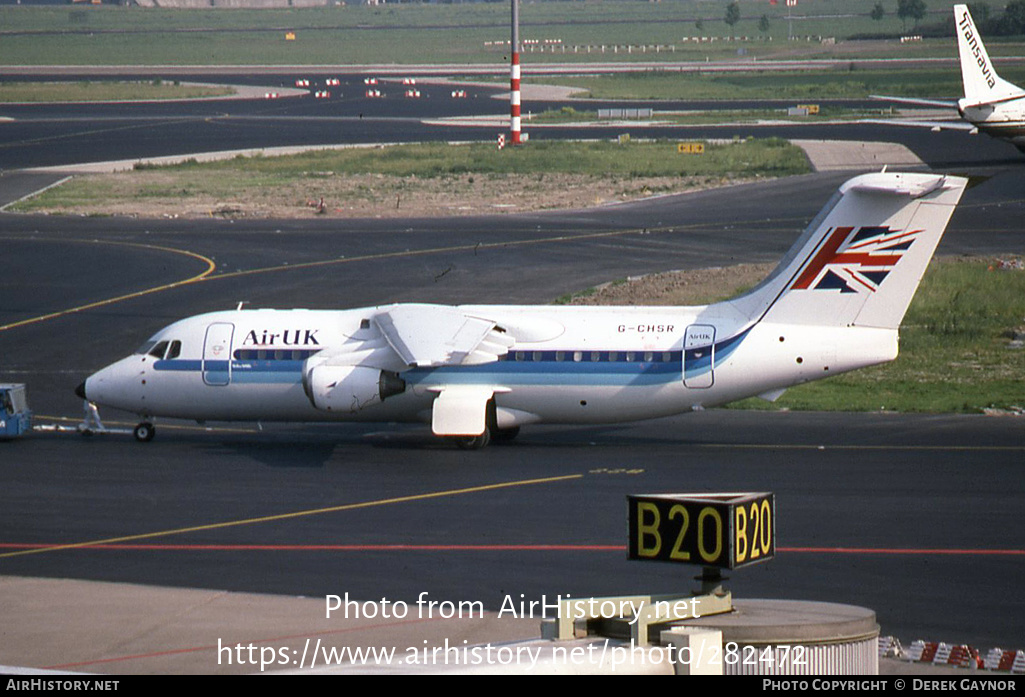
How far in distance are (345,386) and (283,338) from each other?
3.09 m

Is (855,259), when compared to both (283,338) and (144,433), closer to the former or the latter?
(283,338)

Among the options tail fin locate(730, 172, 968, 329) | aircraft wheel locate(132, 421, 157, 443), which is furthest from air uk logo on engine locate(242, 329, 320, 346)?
tail fin locate(730, 172, 968, 329)

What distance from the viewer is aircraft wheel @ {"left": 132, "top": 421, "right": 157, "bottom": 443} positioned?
3862cm

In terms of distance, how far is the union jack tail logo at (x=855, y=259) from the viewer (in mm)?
34312

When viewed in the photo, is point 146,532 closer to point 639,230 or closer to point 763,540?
point 763,540

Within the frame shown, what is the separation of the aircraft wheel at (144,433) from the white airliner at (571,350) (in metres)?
0.52

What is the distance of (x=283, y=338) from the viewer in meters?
37.4

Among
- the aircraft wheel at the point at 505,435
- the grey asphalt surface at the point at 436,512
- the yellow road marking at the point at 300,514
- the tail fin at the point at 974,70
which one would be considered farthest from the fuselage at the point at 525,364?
the tail fin at the point at 974,70

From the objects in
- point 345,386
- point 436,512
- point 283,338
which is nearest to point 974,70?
Answer: point 283,338

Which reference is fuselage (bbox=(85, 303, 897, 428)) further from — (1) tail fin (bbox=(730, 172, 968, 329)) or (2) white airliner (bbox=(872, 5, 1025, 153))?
(2) white airliner (bbox=(872, 5, 1025, 153))

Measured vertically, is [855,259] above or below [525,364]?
above

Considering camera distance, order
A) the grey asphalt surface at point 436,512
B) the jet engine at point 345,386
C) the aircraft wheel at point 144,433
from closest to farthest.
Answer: the grey asphalt surface at point 436,512 < the jet engine at point 345,386 < the aircraft wheel at point 144,433

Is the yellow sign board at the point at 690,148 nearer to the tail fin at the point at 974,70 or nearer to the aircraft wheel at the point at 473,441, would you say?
the tail fin at the point at 974,70

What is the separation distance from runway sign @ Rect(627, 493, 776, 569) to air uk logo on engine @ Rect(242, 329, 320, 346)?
24.6m
